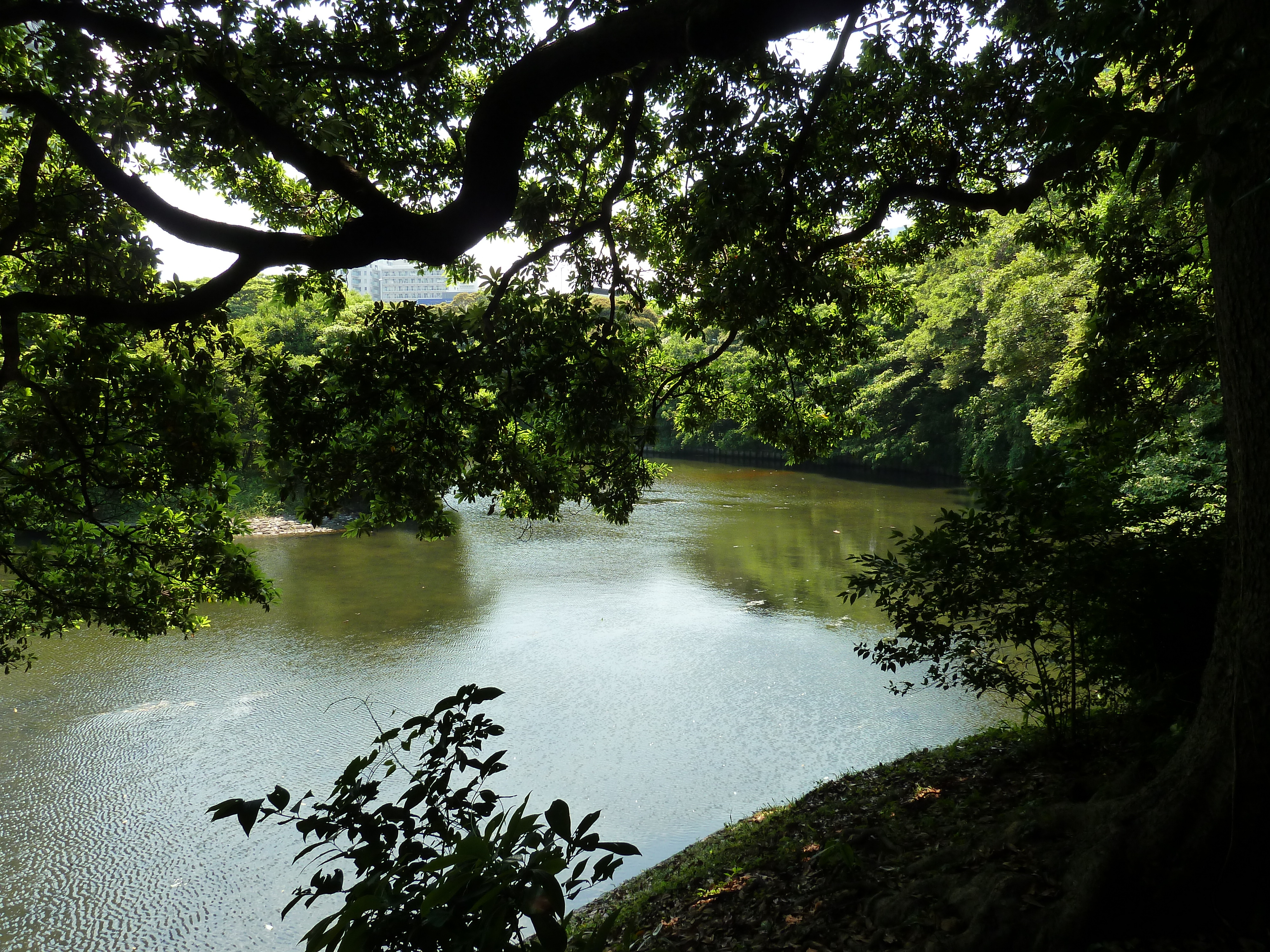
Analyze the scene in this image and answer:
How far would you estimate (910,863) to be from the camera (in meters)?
3.08

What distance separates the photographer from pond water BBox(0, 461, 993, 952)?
5.35 m

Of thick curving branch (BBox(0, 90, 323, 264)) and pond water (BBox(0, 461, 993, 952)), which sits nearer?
thick curving branch (BBox(0, 90, 323, 264))

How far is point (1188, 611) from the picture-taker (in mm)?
3051

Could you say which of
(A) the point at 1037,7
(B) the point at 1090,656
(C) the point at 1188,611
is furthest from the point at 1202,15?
(A) the point at 1037,7

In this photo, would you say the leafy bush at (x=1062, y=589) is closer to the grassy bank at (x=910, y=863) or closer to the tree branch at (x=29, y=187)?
the grassy bank at (x=910, y=863)

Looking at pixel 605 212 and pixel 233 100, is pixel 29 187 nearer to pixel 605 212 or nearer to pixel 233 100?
pixel 233 100

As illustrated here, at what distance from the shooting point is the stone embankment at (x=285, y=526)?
17078 millimetres

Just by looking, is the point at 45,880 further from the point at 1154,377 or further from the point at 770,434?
the point at 1154,377

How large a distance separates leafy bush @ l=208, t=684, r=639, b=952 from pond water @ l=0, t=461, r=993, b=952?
4110mm

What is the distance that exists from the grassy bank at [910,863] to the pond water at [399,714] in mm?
1514

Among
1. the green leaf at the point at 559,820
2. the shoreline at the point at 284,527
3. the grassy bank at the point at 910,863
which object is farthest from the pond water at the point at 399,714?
the green leaf at the point at 559,820

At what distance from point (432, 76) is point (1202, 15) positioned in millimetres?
4349

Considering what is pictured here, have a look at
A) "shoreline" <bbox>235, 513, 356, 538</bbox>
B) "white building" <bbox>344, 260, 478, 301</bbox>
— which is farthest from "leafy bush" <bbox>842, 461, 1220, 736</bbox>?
"white building" <bbox>344, 260, 478, 301</bbox>

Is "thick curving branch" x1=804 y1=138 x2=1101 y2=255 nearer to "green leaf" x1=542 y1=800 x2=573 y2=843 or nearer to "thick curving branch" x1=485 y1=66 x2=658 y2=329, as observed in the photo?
"thick curving branch" x1=485 y1=66 x2=658 y2=329
